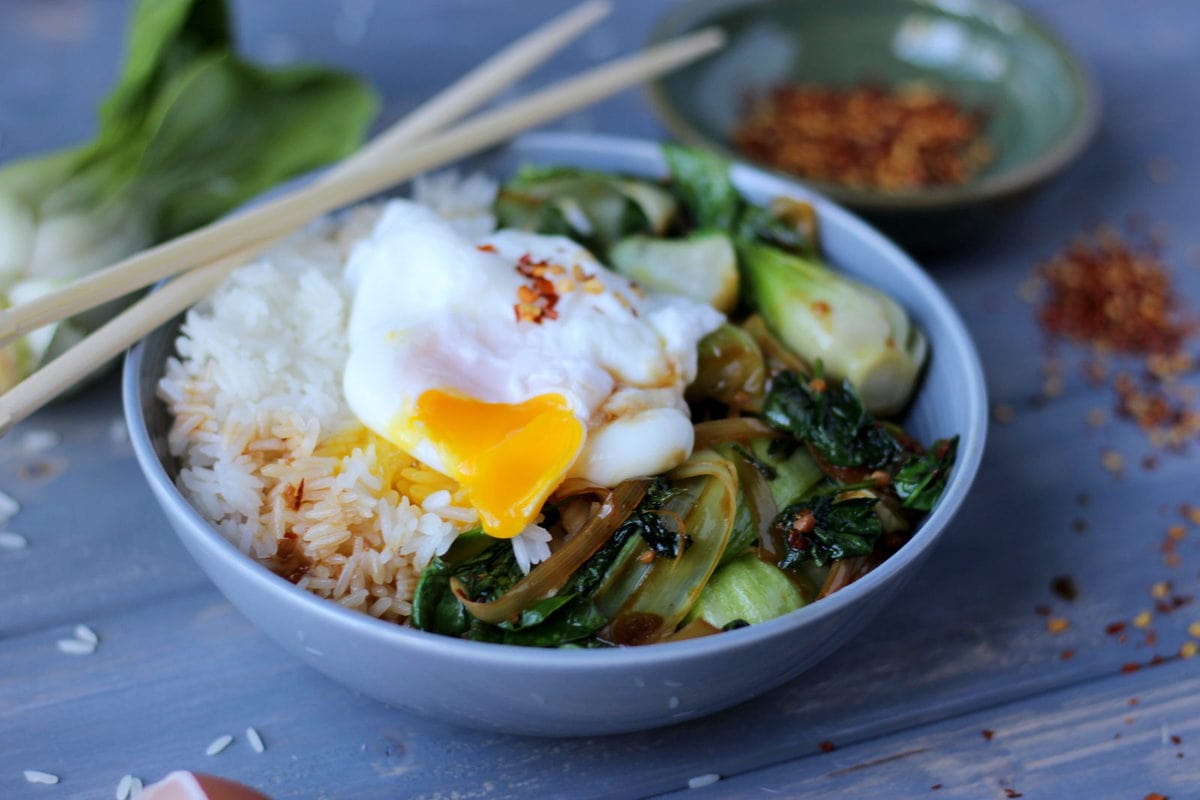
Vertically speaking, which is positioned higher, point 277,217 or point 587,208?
point 277,217

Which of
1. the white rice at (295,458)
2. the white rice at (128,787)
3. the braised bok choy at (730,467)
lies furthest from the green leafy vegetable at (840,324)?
the white rice at (128,787)

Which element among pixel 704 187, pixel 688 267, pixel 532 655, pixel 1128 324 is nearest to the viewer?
pixel 532 655

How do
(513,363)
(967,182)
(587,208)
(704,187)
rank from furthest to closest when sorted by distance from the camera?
(967,182), (704,187), (587,208), (513,363)

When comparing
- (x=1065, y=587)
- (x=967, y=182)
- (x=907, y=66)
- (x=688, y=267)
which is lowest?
(x=1065, y=587)

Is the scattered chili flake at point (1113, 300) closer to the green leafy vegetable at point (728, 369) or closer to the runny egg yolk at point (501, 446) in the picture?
the green leafy vegetable at point (728, 369)

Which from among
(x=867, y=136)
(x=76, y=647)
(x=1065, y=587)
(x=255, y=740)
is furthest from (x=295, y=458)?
(x=867, y=136)

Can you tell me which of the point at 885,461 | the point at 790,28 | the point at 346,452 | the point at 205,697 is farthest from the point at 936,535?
the point at 790,28

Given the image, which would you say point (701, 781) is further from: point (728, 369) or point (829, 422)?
point (728, 369)
